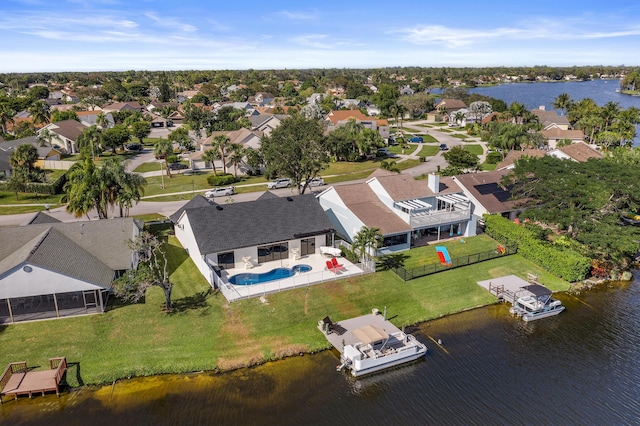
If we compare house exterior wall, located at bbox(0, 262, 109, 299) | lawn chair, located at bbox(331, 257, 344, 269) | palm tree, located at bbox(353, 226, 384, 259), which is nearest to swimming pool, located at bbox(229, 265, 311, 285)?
lawn chair, located at bbox(331, 257, 344, 269)

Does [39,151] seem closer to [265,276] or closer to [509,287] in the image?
[265,276]

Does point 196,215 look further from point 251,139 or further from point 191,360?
point 251,139

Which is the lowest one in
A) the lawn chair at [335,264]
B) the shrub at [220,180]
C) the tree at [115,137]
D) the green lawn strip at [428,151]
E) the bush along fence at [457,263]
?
the bush along fence at [457,263]

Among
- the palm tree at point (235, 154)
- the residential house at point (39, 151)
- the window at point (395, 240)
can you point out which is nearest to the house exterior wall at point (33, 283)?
the window at point (395, 240)

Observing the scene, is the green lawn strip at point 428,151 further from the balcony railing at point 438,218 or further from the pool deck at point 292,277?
the pool deck at point 292,277

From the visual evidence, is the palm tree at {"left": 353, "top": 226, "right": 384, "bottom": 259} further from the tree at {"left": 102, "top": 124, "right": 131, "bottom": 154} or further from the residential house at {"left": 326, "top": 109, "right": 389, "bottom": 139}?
the tree at {"left": 102, "top": 124, "right": 131, "bottom": 154}

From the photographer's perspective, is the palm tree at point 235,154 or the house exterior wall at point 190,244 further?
the palm tree at point 235,154

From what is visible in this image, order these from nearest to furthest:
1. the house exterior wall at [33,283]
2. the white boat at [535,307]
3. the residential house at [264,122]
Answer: the house exterior wall at [33,283]
the white boat at [535,307]
the residential house at [264,122]
